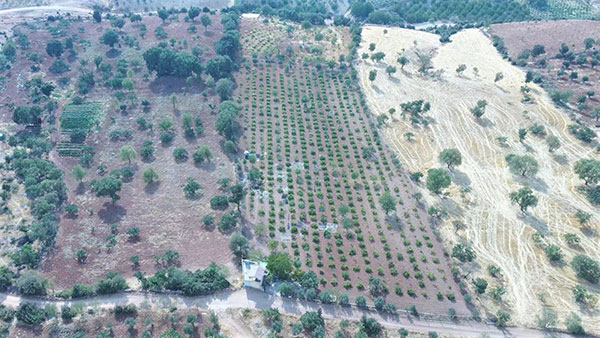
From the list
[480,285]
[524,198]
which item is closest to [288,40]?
[524,198]

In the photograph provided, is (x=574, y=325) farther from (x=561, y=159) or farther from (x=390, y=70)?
(x=390, y=70)

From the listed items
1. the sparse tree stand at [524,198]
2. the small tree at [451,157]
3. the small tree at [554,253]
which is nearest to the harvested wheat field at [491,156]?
the small tree at [554,253]

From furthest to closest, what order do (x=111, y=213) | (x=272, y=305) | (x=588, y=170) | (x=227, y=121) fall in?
(x=227, y=121) < (x=588, y=170) < (x=111, y=213) < (x=272, y=305)

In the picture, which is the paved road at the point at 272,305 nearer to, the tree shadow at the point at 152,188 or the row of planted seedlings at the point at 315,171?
the row of planted seedlings at the point at 315,171

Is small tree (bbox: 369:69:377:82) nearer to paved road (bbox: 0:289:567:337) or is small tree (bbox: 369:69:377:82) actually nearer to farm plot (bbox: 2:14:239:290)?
farm plot (bbox: 2:14:239:290)

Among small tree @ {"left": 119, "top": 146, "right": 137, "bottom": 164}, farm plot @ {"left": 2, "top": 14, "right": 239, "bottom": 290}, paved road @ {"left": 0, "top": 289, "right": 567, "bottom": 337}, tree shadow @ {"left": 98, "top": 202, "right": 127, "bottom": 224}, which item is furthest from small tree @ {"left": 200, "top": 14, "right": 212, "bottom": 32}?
paved road @ {"left": 0, "top": 289, "right": 567, "bottom": 337}

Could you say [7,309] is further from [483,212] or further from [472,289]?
[483,212]

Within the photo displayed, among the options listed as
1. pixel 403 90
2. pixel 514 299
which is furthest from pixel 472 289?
pixel 403 90
